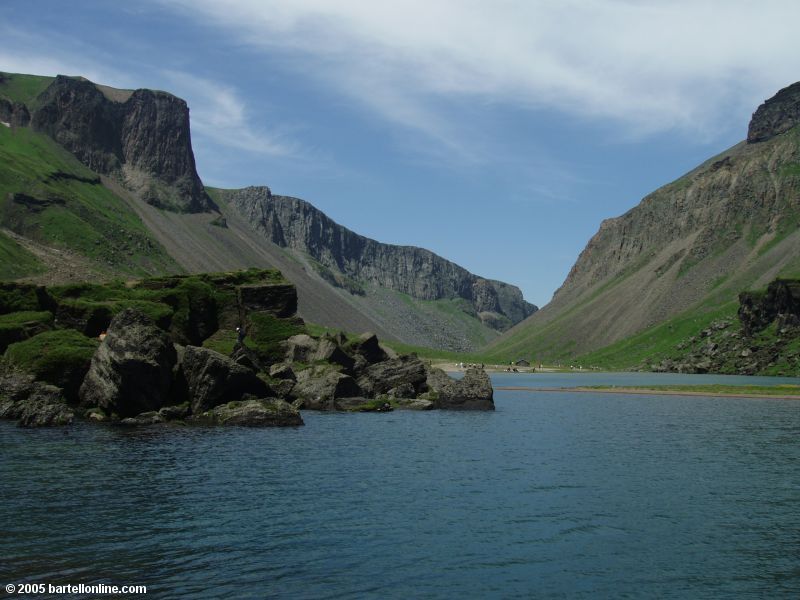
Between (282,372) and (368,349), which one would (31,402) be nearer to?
(282,372)

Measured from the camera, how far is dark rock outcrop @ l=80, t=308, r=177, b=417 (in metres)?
71.2

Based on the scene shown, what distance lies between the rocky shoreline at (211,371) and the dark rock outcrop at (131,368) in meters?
0.12

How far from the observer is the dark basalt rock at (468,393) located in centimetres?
10194

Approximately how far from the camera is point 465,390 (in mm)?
103562

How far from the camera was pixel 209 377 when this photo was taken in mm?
75188

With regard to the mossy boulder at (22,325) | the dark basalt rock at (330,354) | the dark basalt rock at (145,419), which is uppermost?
the mossy boulder at (22,325)

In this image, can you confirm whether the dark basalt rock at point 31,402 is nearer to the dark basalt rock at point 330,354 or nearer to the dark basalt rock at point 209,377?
the dark basalt rock at point 209,377

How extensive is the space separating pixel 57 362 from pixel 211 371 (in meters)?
19.4

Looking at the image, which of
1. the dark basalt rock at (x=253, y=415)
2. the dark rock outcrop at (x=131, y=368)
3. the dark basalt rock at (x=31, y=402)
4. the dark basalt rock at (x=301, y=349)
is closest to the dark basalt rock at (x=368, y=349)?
the dark basalt rock at (x=301, y=349)

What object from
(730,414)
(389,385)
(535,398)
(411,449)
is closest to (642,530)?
(411,449)

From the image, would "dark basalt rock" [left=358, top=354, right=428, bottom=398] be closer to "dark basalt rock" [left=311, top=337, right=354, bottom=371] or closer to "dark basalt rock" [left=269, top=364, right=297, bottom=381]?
"dark basalt rock" [left=311, top=337, right=354, bottom=371]

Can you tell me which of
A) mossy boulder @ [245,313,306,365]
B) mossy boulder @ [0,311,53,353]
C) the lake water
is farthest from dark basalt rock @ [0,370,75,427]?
mossy boulder @ [245,313,306,365]

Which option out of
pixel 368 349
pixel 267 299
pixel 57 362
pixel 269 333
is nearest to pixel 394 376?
pixel 368 349

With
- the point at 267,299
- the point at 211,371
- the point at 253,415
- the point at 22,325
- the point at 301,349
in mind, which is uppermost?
the point at 267,299
